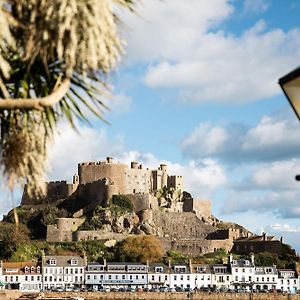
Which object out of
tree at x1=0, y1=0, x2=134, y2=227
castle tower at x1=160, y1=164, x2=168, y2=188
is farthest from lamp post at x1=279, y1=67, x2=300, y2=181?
castle tower at x1=160, y1=164, x2=168, y2=188

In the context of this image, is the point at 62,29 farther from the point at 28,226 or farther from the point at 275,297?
the point at 28,226

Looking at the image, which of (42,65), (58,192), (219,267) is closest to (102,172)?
(58,192)

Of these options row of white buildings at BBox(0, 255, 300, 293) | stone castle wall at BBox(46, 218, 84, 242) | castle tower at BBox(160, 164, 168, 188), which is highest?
castle tower at BBox(160, 164, 168, 188)

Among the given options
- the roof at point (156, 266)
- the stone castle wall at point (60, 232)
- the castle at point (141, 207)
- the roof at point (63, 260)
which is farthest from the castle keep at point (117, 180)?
the roof at point (63, 260)

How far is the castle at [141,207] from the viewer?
9181cm

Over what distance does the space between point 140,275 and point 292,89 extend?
8183 centimetres

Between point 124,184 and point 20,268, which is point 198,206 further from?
point 20,268

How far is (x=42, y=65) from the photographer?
4676mm

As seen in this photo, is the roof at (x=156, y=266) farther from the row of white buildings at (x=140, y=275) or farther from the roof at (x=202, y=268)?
the roof at (x=202, y=268)

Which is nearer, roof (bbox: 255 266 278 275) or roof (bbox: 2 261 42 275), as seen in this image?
roof (bbox: 2 261 42 275)

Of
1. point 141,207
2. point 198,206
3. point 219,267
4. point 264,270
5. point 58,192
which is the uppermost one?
point 58,192

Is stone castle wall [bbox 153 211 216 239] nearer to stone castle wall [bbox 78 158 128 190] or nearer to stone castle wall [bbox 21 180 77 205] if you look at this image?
stone castle wall [bbox 78 158 128 190]

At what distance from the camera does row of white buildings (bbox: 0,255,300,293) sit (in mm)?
81750

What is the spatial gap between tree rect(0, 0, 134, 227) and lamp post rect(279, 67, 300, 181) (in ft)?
3.34
